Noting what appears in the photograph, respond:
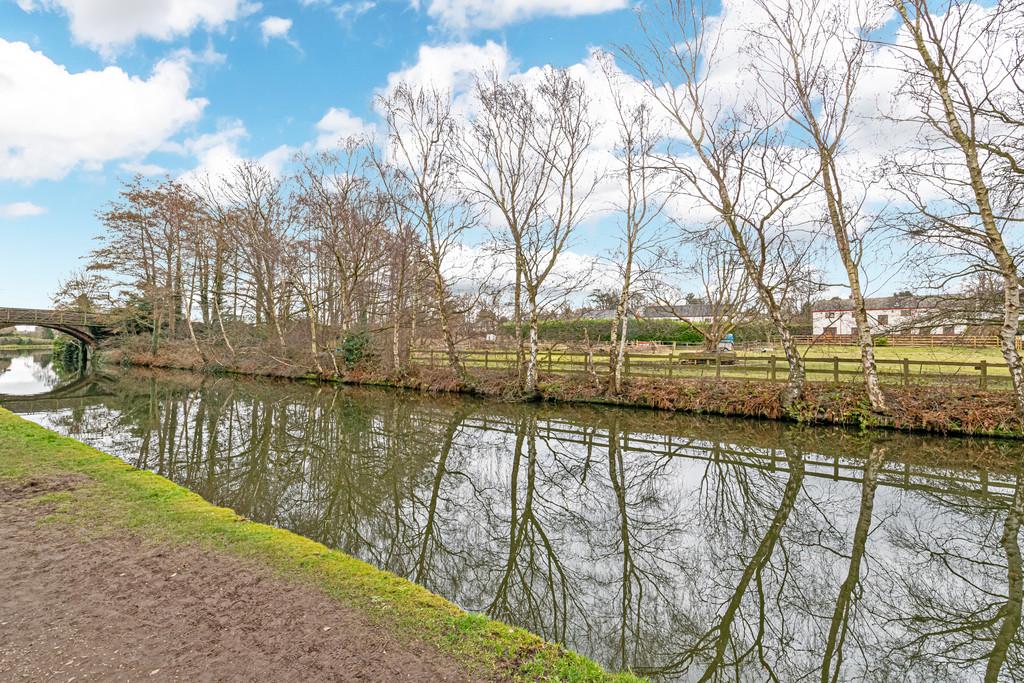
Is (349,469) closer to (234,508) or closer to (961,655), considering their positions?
(234,508)

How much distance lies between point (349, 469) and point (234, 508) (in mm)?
2292

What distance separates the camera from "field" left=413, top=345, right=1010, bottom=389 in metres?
13.0

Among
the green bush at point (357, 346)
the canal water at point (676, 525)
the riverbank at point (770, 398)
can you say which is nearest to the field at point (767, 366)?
the riverbank at point (770, 398)

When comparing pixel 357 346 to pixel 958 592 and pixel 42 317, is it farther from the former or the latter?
pixel 42 317

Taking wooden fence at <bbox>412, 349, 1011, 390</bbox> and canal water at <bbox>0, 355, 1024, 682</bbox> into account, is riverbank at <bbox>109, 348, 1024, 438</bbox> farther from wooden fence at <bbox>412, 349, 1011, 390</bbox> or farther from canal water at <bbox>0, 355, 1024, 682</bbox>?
canal water at <bbox>0, 355, 1024, 682</bbox>

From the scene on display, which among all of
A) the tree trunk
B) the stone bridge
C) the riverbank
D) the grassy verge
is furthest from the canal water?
the stone bridge

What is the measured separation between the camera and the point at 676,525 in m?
6.45

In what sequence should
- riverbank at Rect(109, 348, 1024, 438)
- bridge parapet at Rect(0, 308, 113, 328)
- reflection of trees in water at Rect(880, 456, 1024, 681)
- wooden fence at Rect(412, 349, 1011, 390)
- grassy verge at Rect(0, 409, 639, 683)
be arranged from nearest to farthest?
grassy verge at Rect(0, 409, 639, 683)
reflection of trees in water at Rect(880, 456, 1024, 681)
riverbank at Rect(109, 348, 1024, 438)
wooden fence at Rect(412, 349, 1011, 390)
bridge parapet at Rect(0, 308, 113, 328)

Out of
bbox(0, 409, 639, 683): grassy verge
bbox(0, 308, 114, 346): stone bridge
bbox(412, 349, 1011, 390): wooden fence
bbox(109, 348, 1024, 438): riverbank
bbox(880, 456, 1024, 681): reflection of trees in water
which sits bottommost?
bbox(880, 456, 1024, 681): reflection of trees in water

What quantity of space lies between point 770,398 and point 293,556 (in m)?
12.7

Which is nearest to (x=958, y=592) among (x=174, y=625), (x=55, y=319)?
(x=174, y=625)

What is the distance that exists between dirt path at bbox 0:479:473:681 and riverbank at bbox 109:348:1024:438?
12722 mm

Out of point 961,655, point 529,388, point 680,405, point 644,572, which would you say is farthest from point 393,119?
point 961,655

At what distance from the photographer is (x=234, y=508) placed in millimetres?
6605
